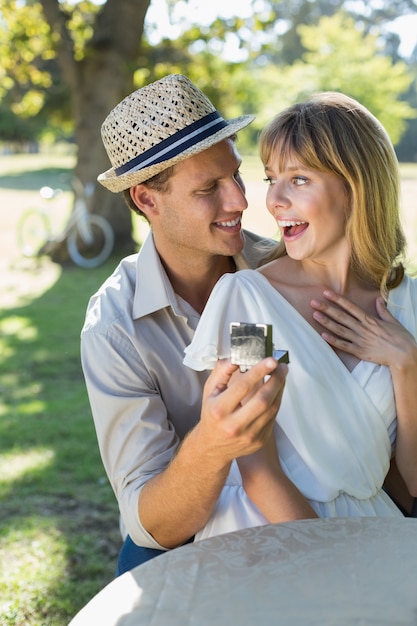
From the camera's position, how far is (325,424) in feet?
7.04

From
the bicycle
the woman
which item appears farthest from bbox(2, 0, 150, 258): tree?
the woman

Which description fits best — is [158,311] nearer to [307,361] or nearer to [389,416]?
[307,361]

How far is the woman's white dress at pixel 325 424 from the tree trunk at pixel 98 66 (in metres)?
9.32

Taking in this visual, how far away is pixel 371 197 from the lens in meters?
2.25

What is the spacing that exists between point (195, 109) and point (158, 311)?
26.3 inches

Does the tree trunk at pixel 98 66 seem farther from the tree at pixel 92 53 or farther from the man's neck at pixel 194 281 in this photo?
the man's neck at pixel 194 281

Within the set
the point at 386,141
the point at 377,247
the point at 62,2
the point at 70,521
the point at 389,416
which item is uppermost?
the point at 62,2

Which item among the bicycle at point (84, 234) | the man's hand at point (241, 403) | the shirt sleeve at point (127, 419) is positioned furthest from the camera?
the bicycle at point (84, 234)

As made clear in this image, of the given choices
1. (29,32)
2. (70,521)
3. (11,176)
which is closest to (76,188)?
(29,32)

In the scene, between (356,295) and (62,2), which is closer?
(356,295)

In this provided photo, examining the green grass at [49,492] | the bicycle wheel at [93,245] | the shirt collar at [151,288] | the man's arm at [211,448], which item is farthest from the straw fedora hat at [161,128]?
the bicycle wheel at [93,245]

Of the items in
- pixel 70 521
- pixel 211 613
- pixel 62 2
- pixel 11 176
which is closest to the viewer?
pixel 211 613

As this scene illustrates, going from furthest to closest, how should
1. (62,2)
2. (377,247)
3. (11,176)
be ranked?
(11,176) → (62,2) → (377,247)

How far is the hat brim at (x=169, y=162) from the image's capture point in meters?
2.56
